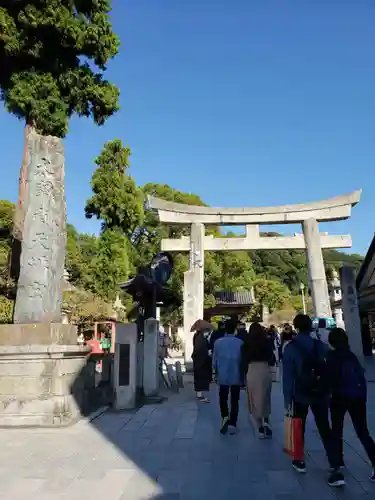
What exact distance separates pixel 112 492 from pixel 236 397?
8.57ft

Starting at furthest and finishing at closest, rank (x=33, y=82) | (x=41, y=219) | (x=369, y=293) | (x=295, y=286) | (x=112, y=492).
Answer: (x=295, y=286) < (x=33, y=82) < (x=369, y=293) < (x=41, y=219) < (x=112, y=492)

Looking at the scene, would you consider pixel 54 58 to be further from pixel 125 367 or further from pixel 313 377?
pixel 313 377

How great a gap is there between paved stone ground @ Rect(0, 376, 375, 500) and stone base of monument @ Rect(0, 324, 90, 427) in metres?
0.32

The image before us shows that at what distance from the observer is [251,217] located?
17.6 m

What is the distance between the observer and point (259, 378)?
545cm

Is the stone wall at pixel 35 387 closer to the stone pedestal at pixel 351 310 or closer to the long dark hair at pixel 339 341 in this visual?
the long dark hair at pixel 339 341

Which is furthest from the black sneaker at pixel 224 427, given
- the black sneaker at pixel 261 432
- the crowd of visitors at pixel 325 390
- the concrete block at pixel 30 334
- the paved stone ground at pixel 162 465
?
the concrete block at pixel 30 334

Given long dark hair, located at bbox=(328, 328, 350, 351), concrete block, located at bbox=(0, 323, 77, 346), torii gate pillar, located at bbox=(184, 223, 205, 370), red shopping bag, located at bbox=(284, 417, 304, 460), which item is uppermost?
torii gate pillar, located at bbox=(184, 223, 205, 370)

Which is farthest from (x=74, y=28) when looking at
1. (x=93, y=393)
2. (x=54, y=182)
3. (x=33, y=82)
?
(x=93, y=393)

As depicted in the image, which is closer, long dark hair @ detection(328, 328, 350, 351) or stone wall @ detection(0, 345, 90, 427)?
long dark hair @ detection(328, 328, 350, 351)

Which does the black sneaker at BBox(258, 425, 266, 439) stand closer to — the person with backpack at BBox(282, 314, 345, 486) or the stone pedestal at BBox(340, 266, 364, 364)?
the person with backpack at BBox(282, 314, 345, 486)

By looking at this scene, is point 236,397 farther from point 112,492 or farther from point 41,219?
point 41,219

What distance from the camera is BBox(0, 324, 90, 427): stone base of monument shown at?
645 cm

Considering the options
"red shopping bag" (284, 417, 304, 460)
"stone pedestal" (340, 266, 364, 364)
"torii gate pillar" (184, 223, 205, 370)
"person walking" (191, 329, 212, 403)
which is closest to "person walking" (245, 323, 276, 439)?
"red shopping bag" (284, 417, 304, 460)
